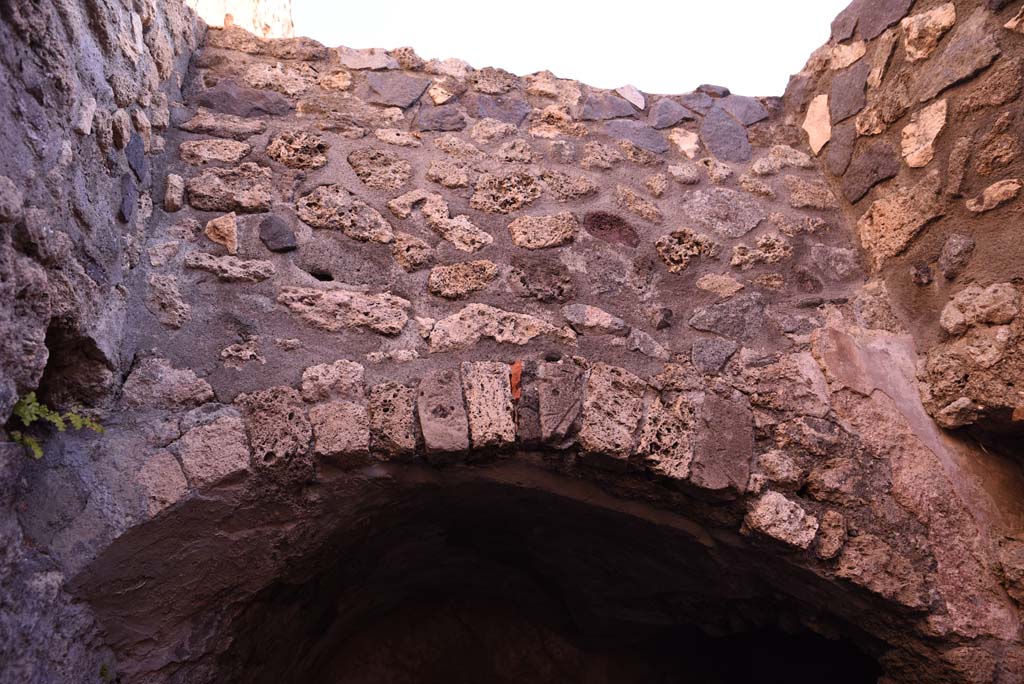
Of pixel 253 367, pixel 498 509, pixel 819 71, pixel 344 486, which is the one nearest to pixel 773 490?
pixel 498 509

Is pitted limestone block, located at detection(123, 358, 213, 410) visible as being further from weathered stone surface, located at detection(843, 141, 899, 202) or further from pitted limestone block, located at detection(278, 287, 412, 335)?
weathered stone surface, located at detection(843, 141, 899, 202)

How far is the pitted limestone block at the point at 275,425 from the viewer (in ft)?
5.66

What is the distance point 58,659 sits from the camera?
1.46 meters

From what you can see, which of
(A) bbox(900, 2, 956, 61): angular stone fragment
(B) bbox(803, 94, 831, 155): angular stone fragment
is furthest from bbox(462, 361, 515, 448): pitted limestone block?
(A) bbox(900, 2, 956, 61): angular stone fragment

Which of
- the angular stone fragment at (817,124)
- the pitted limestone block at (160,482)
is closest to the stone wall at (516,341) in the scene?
the pitted limestone block at (160,482)

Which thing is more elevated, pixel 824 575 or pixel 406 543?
pixel 824 575

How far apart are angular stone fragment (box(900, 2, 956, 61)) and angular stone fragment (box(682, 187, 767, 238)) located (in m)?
0.71

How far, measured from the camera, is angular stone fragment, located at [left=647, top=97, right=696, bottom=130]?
2.79 meters

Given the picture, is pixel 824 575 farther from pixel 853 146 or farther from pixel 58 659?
pixel 58 659

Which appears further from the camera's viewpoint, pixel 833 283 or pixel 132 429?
pixel 833 283

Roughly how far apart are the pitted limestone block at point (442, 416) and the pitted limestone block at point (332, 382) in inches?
6.5

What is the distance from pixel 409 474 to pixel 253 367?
488 millimetres

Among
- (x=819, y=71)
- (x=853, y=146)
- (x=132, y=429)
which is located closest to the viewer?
(x=132, y=429)

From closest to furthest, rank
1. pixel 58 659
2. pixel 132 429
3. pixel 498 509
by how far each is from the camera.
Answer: pixel 58 659
pixel 132 429
pixel 498 509
